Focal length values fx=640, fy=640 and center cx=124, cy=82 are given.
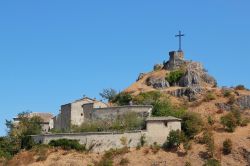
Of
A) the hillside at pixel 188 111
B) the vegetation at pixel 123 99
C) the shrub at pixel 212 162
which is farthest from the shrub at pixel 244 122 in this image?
the vegetation at pixel 123 99

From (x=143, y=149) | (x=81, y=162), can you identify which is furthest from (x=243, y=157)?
(x=81, y=162)

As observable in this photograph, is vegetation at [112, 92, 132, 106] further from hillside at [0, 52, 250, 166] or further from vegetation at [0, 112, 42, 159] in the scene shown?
vegetation at [0, 112, 42, 159]

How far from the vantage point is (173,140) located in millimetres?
57031

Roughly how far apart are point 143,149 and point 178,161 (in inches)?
153

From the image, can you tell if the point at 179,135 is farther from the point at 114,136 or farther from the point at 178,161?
the point at 114,136

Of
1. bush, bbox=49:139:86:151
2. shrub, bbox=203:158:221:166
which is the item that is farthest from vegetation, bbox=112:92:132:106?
shrub, bbox=203:158:221:166

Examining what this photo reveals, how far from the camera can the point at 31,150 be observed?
2409 inches

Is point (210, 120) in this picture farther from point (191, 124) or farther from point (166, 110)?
point (166, 110)

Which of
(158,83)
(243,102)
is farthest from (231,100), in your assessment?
(158,83)

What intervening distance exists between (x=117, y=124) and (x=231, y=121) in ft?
35.8

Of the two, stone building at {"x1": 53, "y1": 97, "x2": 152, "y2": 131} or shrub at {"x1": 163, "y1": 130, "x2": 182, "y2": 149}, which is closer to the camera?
shrub at {"x1": 163, "y1": 130, "x2": 182, "y2": 149}

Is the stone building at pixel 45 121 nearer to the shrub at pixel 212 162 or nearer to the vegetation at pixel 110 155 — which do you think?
the vegetation at pixel 110 155

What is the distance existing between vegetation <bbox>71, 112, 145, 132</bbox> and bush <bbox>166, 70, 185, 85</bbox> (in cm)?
1249

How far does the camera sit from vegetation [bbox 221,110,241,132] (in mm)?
59125
